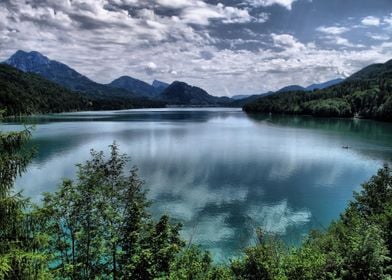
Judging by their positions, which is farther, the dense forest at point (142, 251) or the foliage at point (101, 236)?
the foliage at point (101, 236)

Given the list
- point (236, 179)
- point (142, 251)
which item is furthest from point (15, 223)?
point (236, 179)

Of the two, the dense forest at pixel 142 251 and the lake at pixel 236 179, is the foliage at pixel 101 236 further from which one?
the lake at pixel 236 179

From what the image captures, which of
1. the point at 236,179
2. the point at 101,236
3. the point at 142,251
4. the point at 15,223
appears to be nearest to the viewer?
the point at 15,223

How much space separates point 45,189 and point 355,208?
37597 mm

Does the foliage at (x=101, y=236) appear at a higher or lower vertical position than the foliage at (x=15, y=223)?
lower

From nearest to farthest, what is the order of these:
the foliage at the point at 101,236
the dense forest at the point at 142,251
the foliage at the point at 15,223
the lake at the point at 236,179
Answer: the foliage at the point at 15,223 < the dense forest at the point at 142,251 < the foliage at the point at 101,236 < the lake at the point at 236,179

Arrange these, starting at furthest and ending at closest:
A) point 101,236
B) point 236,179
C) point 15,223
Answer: point 236,179 → point 101,236 → point 15,223

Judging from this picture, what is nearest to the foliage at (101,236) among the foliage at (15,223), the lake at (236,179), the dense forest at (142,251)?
the dense forest at (142,251)

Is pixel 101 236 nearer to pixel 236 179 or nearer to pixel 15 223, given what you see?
pixel 15 223

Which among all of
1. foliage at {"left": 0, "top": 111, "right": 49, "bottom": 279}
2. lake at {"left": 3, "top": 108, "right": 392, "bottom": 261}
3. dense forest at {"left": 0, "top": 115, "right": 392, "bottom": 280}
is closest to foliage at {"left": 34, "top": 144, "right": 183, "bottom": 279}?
dense forest at {"left": 0, "top": 115, "right": 392, "bottom": 280}

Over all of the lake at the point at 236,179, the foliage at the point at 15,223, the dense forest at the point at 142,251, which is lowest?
the lake at the point at 236,179

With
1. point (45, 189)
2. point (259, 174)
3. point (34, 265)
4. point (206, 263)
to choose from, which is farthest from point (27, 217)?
point (259, 174)

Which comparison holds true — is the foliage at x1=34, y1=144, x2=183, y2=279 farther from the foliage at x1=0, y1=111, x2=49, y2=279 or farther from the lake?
the lake

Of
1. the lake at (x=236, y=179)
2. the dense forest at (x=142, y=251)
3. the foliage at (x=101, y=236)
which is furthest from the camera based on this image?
the lake at (x=236, y=179)
